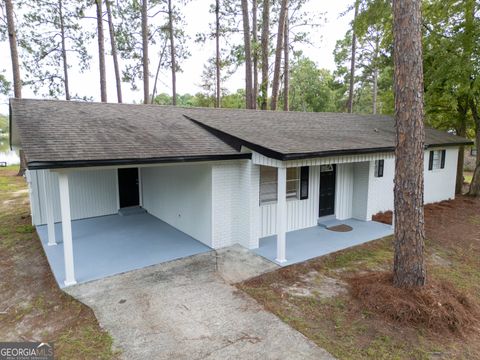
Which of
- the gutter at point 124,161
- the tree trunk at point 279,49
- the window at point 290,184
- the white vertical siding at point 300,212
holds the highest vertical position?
the tree trunk at point 279,49

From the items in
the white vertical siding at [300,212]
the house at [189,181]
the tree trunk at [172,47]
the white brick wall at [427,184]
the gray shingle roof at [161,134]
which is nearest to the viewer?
the gray shingle roof at [161,134]

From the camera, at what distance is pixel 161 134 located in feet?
23.9

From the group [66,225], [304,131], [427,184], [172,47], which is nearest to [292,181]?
[304,131]

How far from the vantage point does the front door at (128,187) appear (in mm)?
10614

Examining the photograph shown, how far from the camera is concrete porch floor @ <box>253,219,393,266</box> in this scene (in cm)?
685

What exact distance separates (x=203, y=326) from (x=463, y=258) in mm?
6032

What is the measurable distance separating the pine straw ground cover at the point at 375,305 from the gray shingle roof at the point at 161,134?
2.39 meters

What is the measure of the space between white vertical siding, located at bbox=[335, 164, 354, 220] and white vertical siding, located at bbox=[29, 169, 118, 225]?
7.32m

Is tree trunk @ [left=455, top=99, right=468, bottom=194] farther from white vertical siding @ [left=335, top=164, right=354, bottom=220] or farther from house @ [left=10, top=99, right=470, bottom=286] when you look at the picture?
white vertical siding @ [left=335, top=164, right=354, bottom=220]

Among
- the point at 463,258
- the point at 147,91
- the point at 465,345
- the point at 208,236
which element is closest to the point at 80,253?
the point at 208,236

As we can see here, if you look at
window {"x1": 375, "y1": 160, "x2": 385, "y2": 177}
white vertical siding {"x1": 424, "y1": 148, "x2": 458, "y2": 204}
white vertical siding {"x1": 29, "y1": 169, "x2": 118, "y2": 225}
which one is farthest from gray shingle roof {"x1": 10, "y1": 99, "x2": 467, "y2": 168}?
white vertical siding {"x1": 424, "y1": 148, "x2": 458, "y2": 204}

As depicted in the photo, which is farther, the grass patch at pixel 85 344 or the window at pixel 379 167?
the window at pixel 379 167

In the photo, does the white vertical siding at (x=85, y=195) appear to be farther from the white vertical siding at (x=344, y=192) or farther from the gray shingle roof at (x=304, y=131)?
the white vertical siding at (x=344, y=192)

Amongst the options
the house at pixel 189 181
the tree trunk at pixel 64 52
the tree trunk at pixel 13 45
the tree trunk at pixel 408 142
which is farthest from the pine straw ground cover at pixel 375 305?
the tree trunk at pixel 64 52
